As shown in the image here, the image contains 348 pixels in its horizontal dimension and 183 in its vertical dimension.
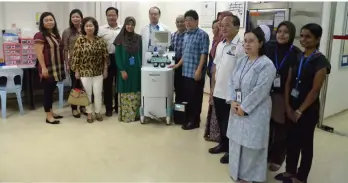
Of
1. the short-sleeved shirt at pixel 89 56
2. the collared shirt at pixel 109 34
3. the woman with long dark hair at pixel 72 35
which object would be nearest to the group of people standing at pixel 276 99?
the short-sleeved shirt at pixel 89 56

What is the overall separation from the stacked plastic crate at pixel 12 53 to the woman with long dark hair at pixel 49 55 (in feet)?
3.06

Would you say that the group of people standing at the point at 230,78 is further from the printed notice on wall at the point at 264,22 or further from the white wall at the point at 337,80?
the white wall at the point at 337,80

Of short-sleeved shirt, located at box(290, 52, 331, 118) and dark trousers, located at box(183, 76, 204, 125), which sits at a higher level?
short-sleeved shirt, located at box(290, 52, 331, 118)

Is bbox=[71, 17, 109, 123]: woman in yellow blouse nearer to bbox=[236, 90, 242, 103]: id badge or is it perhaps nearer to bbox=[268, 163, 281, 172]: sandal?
bbox=[236, 90, 242, 103]: id badge

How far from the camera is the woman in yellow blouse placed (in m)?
3.75

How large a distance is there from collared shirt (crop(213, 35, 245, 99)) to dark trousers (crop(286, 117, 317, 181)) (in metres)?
0.68

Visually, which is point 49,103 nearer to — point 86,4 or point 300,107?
point 86,4

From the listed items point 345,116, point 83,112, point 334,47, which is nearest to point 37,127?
point 83,112

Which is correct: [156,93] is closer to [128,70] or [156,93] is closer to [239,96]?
[128,70]

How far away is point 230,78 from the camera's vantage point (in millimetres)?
2521

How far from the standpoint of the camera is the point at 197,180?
2.54 meters

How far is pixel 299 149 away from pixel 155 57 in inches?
86.1

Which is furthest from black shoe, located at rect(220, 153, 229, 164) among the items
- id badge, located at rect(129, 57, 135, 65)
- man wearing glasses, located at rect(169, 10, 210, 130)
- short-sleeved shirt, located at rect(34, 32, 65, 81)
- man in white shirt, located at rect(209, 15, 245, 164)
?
short-sleeved shirt, located at rect(34, 32, 65, 81)

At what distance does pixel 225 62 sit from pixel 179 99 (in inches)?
54.6
